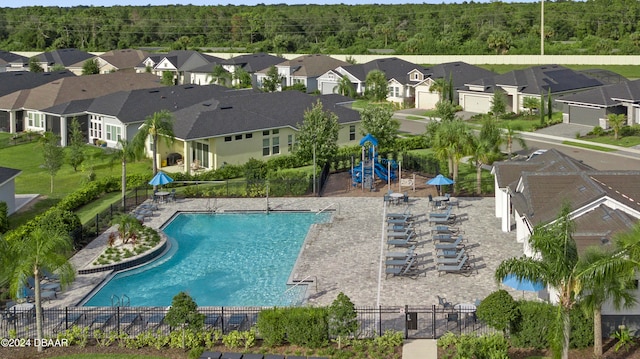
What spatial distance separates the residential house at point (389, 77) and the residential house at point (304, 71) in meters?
1.42

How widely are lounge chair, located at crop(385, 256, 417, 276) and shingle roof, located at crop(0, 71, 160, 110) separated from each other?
43.5 metres

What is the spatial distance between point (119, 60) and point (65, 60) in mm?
7194

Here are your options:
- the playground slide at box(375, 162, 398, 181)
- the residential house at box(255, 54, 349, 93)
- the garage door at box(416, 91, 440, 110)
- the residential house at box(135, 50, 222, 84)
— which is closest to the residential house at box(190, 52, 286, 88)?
the residential house at box(135, 50, 222, 84)

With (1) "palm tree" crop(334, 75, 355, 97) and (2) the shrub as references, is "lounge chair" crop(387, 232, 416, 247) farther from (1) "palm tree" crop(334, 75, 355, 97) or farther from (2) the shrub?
(1) "palm tree" crop(334, 75, 355, 97)

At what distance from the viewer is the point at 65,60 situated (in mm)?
110562

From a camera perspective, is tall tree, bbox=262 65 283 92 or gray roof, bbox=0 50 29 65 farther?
gray roof, bbox=0 50 29 65

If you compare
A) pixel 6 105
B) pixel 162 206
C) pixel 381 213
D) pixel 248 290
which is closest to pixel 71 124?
pixel 6 105

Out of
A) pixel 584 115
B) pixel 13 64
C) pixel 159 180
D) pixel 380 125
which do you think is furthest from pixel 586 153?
pixel 13 64

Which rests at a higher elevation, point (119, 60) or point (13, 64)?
point (119, 60)

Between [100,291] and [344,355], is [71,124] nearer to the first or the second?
[100,291]

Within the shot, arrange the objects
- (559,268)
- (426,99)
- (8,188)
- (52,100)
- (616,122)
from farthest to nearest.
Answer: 1. (426,99)
2. (52,100)
3. (616,122)
4. (8,188)
5. (559,268)

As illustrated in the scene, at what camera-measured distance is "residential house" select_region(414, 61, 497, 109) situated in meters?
80.9

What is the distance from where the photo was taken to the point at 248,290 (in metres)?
31.0

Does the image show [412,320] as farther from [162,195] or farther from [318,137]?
[318,137]
